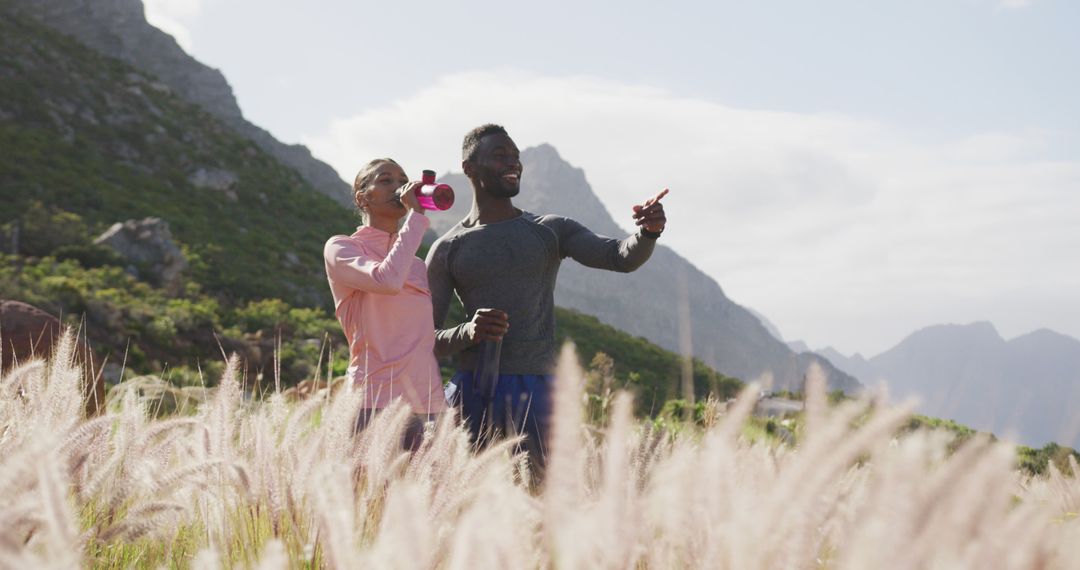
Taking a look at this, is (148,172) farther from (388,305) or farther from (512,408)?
(512,408)

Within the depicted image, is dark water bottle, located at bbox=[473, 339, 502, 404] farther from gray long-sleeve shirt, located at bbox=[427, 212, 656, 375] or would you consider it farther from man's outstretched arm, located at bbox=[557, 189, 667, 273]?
man's outstretched arm, located at bbox=[557, 189, 667, 273]

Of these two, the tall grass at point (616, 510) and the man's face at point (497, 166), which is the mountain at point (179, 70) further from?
the tall grass at point (616, 510)

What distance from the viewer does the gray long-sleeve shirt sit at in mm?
3355

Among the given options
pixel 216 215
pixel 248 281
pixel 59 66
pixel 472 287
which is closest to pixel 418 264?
pixel 472 287

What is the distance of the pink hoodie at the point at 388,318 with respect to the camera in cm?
299

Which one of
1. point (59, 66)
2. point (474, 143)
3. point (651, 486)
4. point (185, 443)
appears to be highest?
point (59, 66)

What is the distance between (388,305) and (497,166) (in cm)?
77

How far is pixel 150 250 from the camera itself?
18.8m

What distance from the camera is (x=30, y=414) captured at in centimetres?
191

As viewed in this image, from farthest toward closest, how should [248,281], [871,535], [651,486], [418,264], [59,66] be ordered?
1. [59,66]
2. [248,281]
3. [418,264]
4. [651,486]
5. [871,535]

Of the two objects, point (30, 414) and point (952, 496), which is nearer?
point (952, 496)

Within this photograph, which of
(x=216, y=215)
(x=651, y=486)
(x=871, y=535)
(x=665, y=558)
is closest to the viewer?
(x=871, y=535)

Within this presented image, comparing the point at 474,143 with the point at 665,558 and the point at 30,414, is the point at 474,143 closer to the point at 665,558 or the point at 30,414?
the point at 30,414

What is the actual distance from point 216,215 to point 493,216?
25942 millimetres
